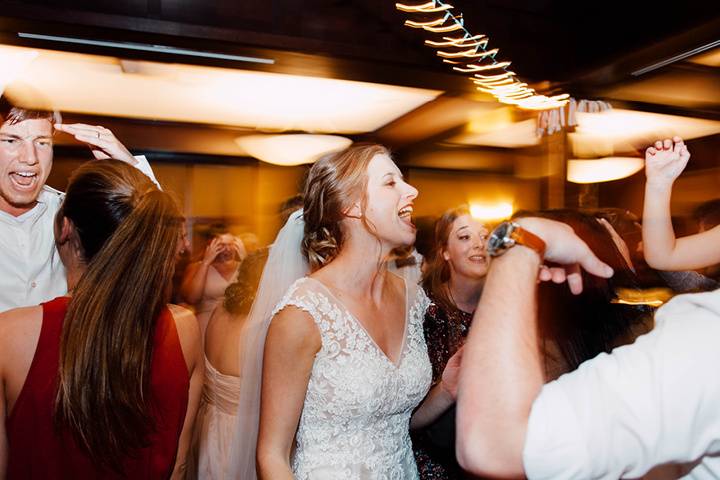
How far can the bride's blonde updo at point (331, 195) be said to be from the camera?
1549 millimetres

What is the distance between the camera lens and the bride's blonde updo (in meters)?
1.55

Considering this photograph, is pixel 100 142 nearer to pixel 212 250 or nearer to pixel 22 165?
pixel 22 165

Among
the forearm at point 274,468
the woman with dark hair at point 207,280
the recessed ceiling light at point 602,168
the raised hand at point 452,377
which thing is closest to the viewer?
the forearm at point 274,468

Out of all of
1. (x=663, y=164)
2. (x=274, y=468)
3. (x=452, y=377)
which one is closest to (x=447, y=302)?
(x=452, y=377)

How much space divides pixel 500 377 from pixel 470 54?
7.06 feet

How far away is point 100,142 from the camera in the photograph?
1808 mm

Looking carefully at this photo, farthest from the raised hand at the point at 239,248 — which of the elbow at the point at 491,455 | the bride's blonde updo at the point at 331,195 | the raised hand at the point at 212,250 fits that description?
the elbow at the point at 491,455

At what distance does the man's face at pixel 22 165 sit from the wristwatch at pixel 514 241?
148 centimetres

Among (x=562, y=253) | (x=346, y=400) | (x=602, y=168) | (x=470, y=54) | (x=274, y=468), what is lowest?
(x=274, y=468)

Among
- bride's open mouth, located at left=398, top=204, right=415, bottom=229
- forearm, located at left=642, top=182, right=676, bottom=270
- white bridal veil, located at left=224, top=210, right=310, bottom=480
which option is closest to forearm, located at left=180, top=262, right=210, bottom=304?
white bridal veil, located at left=224, top=210, right=310, bottom=480

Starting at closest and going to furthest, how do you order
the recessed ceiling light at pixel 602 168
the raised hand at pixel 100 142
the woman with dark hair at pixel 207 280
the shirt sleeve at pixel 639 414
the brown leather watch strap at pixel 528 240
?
the shirt sleeve at pixel 639 414 → the brown leather watch strap at pixel 528 240 → the raised hand at pixel 100 142 → the woman with dark hair at pixel 207 280 → the recessed ceiling light at pixel 602 168

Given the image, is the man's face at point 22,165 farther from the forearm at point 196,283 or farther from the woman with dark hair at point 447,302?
the woman with dark hair at point 447,302

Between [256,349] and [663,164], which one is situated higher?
[663,164]

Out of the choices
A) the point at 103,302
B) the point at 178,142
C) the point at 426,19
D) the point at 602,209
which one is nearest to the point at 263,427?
the point at 103,302
